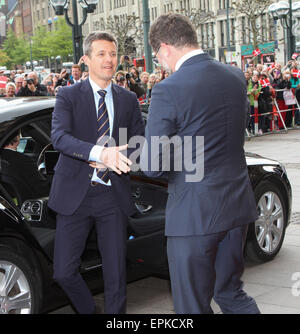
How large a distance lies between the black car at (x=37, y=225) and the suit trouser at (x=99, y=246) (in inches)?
7.8

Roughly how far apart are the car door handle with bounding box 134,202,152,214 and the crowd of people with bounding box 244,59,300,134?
43.0 ft

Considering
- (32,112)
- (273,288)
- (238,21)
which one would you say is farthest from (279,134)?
(238,21)

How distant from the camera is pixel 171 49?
3293 millimetres

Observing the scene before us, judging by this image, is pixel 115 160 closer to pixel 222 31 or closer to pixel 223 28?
pixel 223 28

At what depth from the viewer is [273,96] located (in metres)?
18.8

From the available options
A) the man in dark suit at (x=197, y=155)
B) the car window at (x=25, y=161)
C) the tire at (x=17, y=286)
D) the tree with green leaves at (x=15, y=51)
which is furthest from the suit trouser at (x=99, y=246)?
the tree with green leaves at (x=15, y=51)

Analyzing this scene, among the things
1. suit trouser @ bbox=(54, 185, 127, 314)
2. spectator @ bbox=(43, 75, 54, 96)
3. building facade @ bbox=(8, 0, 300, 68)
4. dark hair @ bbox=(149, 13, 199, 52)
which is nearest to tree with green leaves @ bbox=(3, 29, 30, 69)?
building facade @ bbox=(8, 0, 300, 68)

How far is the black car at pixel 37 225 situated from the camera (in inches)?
164

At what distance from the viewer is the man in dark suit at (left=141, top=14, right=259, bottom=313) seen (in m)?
3.21

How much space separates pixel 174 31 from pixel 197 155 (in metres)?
0.59

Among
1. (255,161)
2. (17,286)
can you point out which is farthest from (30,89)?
(17,286)

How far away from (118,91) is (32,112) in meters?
0.60

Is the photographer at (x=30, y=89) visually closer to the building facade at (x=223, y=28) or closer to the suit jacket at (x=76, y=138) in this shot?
the suit jacket at (x=76, y=138)
